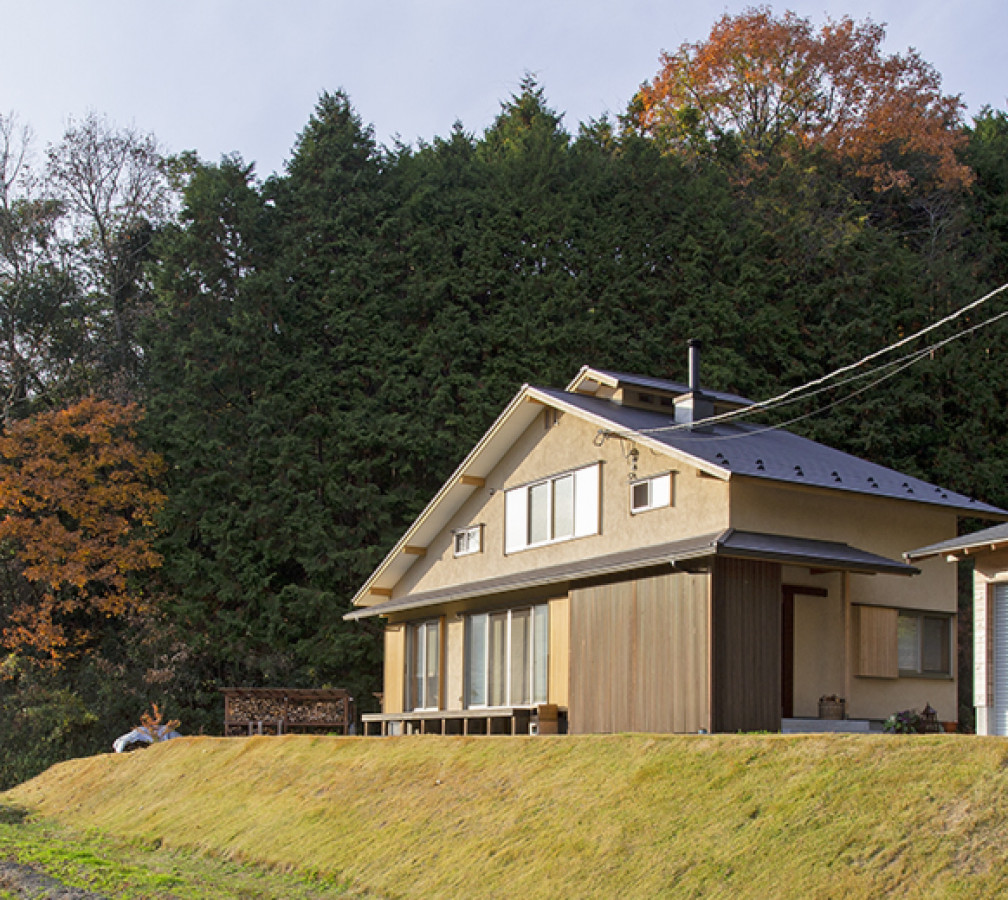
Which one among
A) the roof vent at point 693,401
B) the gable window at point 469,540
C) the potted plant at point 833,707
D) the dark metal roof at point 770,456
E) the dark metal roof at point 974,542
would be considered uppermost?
the roof vent at point 693,401

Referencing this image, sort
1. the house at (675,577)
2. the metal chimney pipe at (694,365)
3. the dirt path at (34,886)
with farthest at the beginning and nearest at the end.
Result: the metal chimney pipe at (694,365) → the house at (675,577) → the dirt path at (34,886)

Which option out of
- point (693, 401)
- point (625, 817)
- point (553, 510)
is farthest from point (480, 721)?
point (625, 817)

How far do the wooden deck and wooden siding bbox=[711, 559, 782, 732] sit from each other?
147 inches

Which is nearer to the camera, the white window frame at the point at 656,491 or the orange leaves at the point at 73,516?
the white window frame at the point at 656,491

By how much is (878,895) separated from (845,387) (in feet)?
83.7

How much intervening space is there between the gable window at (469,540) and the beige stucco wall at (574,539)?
10 cm

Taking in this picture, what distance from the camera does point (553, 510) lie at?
2053 centimetres

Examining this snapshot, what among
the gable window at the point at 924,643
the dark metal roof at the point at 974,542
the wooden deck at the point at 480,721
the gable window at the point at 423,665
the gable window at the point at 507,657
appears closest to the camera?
the dark metal roof at the point at 974,542

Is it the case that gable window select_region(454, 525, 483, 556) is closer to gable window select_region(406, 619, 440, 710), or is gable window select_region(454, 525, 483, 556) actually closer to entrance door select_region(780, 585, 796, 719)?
gable window select_region(406, 619, 440, 710)

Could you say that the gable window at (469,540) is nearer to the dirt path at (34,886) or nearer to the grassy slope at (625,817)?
the grassy slope at (625,817)

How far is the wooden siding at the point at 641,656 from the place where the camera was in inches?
615

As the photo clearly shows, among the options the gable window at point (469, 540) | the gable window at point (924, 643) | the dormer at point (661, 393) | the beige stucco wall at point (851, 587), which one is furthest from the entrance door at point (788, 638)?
the gable window at point (469, 540)

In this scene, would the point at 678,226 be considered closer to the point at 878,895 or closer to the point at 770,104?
the point at 770,104

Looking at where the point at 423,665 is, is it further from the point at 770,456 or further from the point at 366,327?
the point at 366,327
